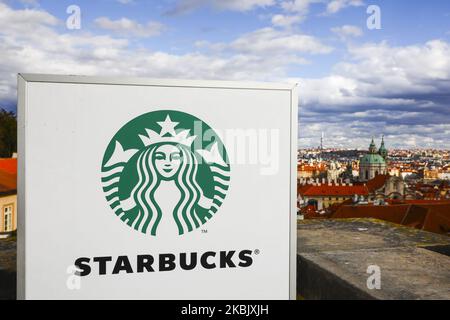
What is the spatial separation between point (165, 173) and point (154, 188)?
0.40ft

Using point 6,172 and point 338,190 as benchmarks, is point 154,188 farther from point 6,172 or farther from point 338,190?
point 338,190

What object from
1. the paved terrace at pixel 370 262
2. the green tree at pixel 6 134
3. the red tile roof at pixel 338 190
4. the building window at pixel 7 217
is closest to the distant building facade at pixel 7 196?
the building window at pixel 7 217

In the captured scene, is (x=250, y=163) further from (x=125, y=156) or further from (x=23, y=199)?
(x=23, y=199)

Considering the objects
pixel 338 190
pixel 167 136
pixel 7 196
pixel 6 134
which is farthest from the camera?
pixel 338 190

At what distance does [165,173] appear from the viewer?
2.76 metres

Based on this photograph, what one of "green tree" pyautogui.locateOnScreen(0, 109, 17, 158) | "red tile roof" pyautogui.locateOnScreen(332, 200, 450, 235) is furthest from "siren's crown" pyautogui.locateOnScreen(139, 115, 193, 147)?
"green tree" pyautogui.locateOnScreen(0, 109, 17, 158)

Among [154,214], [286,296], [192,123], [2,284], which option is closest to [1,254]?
[2,284]

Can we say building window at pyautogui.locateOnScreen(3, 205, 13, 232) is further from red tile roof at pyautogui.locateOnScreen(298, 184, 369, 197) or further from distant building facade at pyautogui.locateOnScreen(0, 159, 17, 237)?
red tile roof at pyautogui.locateOnScreen(298, 184, 369, 197)

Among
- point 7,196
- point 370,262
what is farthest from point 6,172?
point 370,262

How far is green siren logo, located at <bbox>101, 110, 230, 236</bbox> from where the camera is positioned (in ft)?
8.86

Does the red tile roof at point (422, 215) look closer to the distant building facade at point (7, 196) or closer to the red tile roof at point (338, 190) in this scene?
the distant building facade at point (7, 196)

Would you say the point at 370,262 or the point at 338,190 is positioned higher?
the point at 370,262

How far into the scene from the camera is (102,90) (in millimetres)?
Result: 2641

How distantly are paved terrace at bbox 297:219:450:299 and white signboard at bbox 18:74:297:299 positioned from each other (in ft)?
1.16
